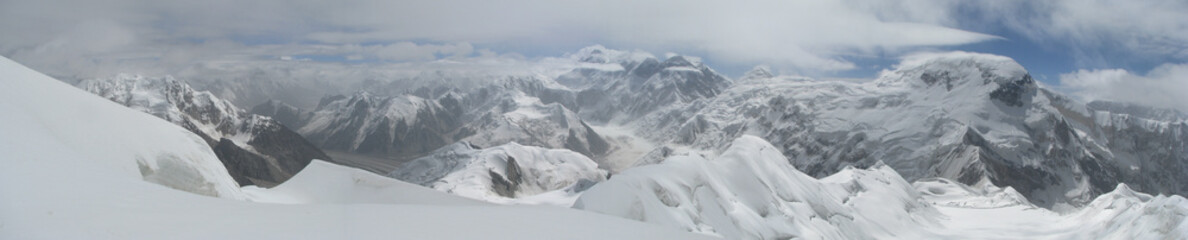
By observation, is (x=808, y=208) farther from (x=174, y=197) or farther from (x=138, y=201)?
(x=138, y=201)

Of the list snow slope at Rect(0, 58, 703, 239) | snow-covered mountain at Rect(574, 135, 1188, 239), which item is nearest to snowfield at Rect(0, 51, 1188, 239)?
snow slope at Rect(0, 58, 703, 239)

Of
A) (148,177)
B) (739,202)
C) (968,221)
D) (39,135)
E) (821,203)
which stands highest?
(39,135)

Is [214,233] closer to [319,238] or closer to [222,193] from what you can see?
[319,238]

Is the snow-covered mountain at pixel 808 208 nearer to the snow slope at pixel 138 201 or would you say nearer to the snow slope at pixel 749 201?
the snow slope at pixel 749 201

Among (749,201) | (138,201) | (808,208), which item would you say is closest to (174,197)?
(138,201)

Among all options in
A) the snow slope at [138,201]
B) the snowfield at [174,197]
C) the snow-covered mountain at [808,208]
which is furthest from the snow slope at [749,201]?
the snow slope at [138,201]

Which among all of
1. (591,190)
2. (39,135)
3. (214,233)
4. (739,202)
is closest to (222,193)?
(39,135)

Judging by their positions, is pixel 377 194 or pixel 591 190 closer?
pixel 377 194

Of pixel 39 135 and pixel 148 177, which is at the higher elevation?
pixel 39 135

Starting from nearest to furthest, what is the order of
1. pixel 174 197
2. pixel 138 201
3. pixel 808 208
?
1. pixel 138 201
2. pixel 174 197
3. pixel 808 208
